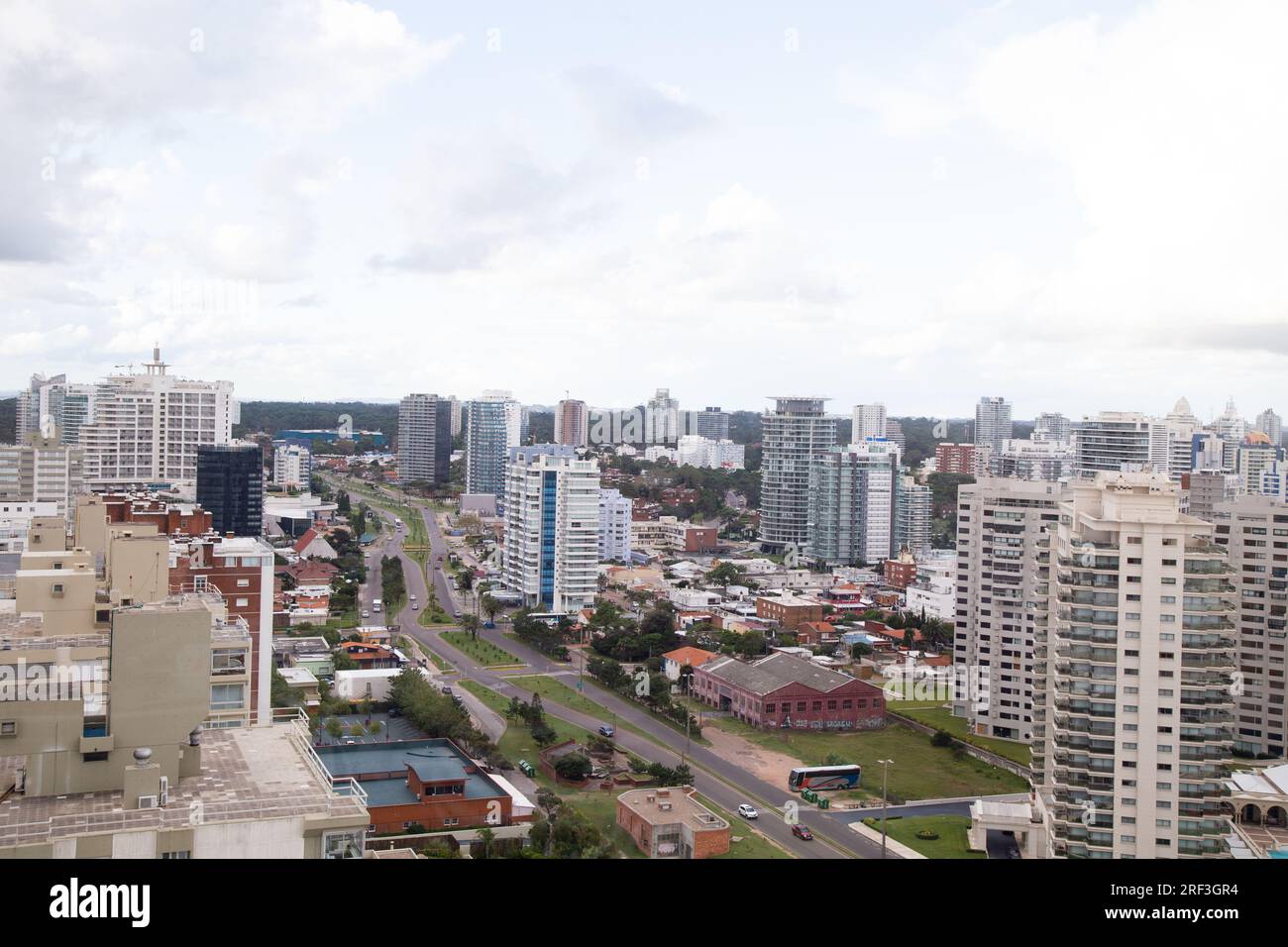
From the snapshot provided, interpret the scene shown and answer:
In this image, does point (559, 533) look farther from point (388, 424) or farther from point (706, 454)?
point (388, 424)

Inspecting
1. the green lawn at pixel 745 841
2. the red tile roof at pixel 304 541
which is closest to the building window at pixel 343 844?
the green lawn at pixel 745 841

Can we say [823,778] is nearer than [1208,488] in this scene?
Yes

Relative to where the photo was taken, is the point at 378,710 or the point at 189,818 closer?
the point at 189,818

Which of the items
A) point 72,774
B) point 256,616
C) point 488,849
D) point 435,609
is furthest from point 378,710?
point 72,774

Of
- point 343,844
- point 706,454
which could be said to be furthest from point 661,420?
point 343,844

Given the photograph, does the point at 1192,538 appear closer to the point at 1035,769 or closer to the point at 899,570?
the point at 1035,769
